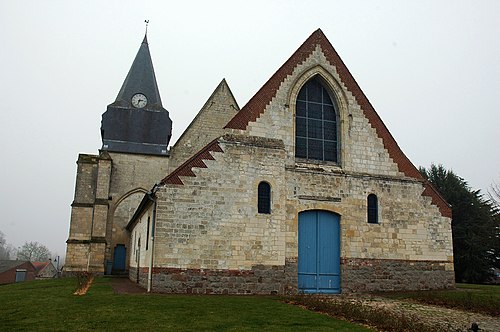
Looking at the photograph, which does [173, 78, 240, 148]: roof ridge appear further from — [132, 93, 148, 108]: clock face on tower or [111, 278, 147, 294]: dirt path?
[111, 278, 147, 294]: dirt path

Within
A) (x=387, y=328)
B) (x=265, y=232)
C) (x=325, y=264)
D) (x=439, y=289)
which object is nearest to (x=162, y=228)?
(x=265, y=232)

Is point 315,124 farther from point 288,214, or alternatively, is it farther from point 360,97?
point 288,214

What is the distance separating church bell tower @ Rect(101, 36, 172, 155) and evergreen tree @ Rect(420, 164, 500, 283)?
2049 cm

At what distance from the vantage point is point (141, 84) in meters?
33.0

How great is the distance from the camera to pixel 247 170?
15859 mm

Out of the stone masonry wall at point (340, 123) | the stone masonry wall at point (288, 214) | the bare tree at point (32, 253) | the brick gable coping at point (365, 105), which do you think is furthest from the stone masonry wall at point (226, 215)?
the bare tree at point (32, 253)

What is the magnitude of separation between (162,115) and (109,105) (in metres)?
3.74

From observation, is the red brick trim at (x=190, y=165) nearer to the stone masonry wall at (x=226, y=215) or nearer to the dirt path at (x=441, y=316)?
the stone masonry wall at (x=226, y=215)

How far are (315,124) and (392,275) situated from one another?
6.57 metres

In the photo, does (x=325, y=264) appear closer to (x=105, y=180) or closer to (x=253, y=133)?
(x=253, y=133)

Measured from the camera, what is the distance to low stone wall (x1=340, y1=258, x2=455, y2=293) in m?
16.6

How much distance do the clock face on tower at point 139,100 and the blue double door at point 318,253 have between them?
64.6 ft

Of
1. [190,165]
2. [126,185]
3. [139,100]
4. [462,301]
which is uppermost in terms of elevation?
[139,100]

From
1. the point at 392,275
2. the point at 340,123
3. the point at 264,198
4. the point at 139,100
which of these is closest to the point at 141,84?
the point at 139,100
